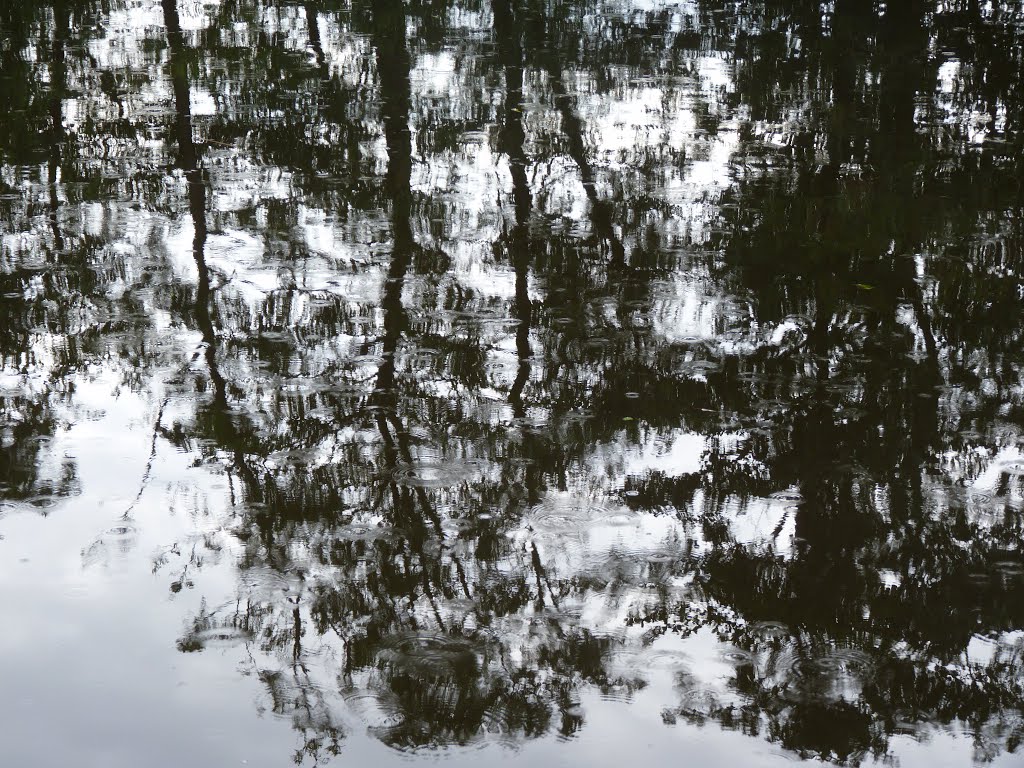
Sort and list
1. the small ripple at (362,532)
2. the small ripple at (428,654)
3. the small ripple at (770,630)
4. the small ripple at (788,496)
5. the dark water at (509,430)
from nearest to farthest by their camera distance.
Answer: the dark water at (509,430) → the small ripple at (428,654) → the small ripple at (770,630) → the small ripple at (362,532) → the small ripple at (788,496)

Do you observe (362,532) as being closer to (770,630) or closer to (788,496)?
(770,630)

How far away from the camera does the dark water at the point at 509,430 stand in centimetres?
366

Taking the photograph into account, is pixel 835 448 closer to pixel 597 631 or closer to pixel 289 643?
pixel 597 631

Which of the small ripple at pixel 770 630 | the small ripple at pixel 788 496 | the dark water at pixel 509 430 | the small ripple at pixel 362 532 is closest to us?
the dark water at pixel 509 430

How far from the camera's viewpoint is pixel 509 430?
5359mm

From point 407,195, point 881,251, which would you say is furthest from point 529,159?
point 881,251

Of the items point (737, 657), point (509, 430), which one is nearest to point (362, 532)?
point (509, 430)

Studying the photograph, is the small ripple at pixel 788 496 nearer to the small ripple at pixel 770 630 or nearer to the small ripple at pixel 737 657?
the small ripple at pixel 770 630

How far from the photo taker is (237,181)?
8.72m

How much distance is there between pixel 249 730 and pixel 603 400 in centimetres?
272

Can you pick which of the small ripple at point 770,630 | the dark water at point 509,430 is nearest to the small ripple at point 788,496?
the dark water at point 509,430

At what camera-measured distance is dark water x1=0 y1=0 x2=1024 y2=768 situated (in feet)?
12.0

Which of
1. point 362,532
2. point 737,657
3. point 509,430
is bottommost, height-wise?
point 737,657

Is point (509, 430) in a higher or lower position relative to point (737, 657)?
higher
